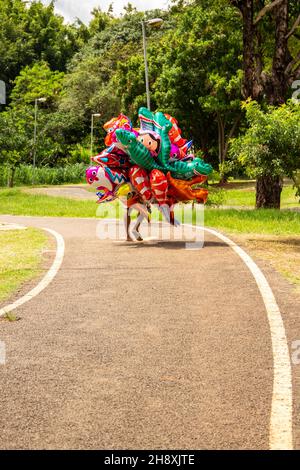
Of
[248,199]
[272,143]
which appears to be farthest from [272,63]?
[248,199]

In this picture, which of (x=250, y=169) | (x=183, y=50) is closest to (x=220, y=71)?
(x=183, y=50)

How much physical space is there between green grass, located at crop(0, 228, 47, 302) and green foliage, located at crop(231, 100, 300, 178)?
4952 mm

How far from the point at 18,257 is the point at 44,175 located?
53.5 metres

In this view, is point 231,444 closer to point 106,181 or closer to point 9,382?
point 9,382

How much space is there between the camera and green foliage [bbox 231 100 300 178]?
620 inches

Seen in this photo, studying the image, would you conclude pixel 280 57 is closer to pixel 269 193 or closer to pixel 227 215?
pixel 269 193

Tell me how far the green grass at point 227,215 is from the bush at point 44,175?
2713 cm

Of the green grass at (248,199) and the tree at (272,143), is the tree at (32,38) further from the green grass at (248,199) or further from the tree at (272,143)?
the tree at (272,143)

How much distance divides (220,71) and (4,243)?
121 ft

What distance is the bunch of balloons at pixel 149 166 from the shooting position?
15250mm

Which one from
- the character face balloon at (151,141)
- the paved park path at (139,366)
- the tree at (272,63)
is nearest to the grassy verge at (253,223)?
the tree at (272,63)

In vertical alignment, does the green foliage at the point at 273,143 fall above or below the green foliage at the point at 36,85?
below

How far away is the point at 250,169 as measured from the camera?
54.7 ft

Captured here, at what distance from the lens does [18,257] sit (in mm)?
13859
